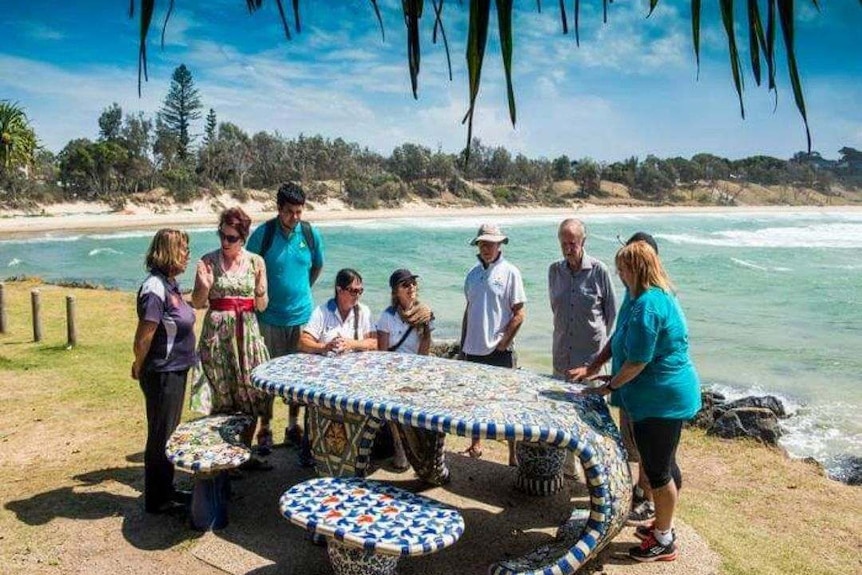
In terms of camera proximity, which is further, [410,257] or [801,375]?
[410,257]

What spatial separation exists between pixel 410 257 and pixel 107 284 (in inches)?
607

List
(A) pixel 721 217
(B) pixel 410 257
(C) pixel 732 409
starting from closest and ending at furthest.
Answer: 1. (C) pixel 732 409
2. (B) pixel 410 257
3. (A) pixel 721 217

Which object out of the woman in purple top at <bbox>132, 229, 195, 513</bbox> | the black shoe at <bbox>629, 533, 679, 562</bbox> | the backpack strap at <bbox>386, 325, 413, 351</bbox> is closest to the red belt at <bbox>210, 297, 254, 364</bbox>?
the woman in purple top at <bbox>132, 229, 195, 513</bbox>

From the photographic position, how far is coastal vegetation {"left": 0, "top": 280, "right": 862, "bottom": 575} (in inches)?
158

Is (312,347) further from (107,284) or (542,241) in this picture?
(542,241)

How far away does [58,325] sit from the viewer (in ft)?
34.9

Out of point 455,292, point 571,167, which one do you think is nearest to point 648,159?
point 571,167

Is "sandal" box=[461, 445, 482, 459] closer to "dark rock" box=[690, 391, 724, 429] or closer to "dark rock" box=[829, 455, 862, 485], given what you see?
"dark rock" box=[690, 391, 724, 429]

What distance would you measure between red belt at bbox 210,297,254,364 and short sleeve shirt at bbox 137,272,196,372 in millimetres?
263

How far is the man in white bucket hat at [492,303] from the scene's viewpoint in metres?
5.14

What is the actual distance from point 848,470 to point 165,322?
6481mm

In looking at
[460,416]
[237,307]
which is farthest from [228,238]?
[460,416]

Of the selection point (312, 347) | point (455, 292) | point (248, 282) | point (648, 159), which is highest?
point (648, 159)

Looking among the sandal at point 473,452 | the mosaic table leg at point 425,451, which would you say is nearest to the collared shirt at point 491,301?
the mosaic table leg at point 425,451
